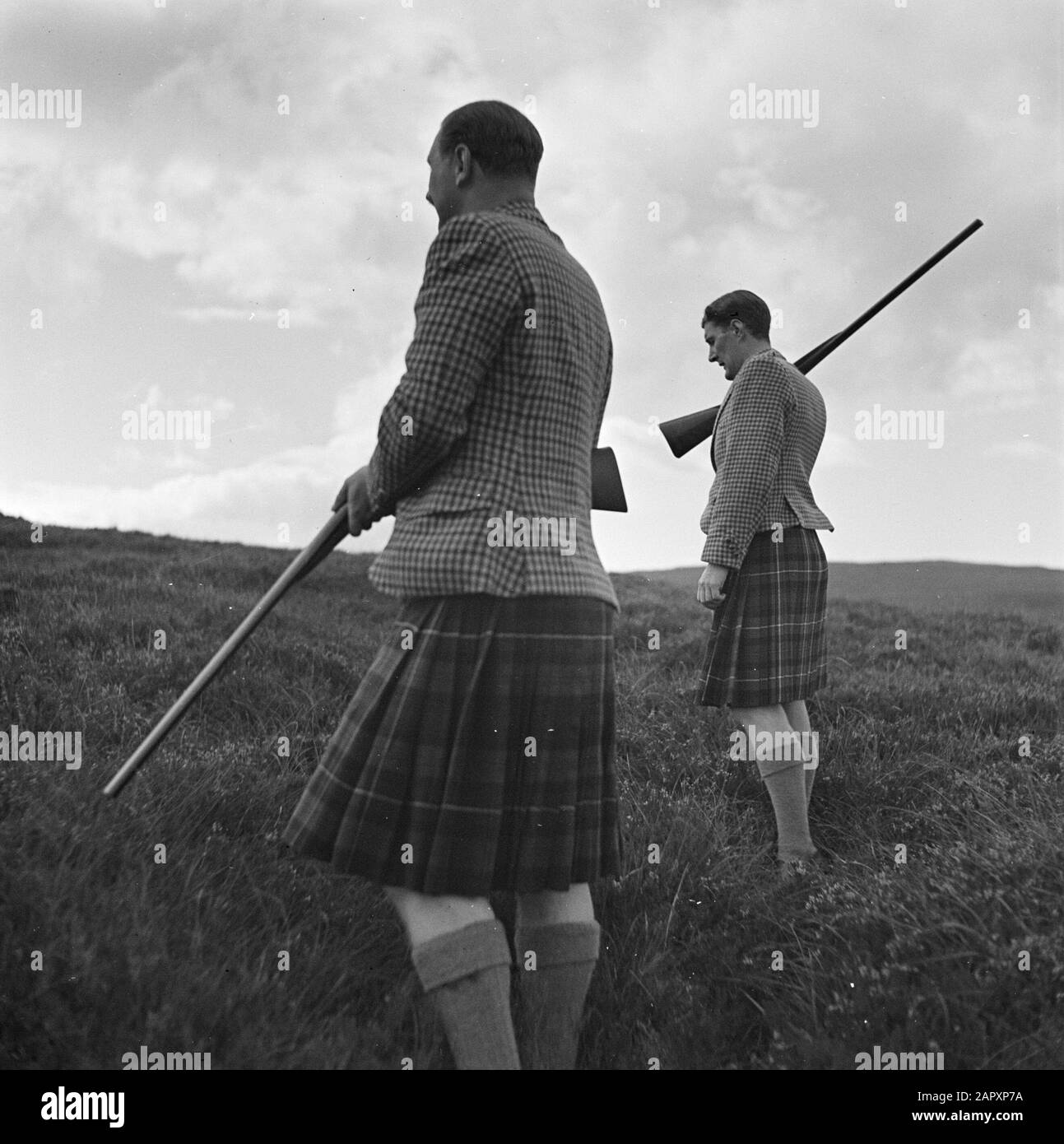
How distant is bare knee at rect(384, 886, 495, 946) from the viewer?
2451 millimetres

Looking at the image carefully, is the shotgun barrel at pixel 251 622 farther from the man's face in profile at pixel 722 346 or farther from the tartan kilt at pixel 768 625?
the man's face in profile at pixel 722 346

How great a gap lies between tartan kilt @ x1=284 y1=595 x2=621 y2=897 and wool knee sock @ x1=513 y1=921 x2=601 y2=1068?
0.57 feet

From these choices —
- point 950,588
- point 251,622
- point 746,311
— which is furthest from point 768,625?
point 950,588

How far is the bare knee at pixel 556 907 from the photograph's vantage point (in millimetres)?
2695

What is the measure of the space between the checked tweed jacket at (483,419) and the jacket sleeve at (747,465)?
200 centimetres

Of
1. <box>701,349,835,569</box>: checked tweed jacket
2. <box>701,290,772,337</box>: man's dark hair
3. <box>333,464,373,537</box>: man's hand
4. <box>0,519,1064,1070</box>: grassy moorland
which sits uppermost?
<box>701,290,772,337</box>: man's dark hair

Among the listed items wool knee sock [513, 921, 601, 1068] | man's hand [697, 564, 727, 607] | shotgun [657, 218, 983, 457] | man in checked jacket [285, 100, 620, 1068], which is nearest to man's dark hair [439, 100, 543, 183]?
man in checked jacket [285, 100, 620, 1068]

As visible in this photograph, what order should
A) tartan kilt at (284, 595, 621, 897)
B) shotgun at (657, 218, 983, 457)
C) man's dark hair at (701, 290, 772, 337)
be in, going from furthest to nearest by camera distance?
shotgun at (657, 218, 983, 457), man's dark hair at (701, 290, 772, 337), tartan kilt at (284, 595, 621, 897)

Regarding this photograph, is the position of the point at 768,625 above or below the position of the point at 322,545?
below

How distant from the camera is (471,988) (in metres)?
2.44

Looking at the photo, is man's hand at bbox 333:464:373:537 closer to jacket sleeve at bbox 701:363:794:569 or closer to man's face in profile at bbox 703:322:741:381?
jacket sleeve at bbox 701:363:794:569

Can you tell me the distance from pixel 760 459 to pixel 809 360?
119 centimetres

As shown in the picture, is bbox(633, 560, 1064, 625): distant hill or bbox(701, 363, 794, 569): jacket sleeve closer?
bbox(701, 363, 794, 569): jacket sleeve

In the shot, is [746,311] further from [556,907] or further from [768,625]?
[556,907]
